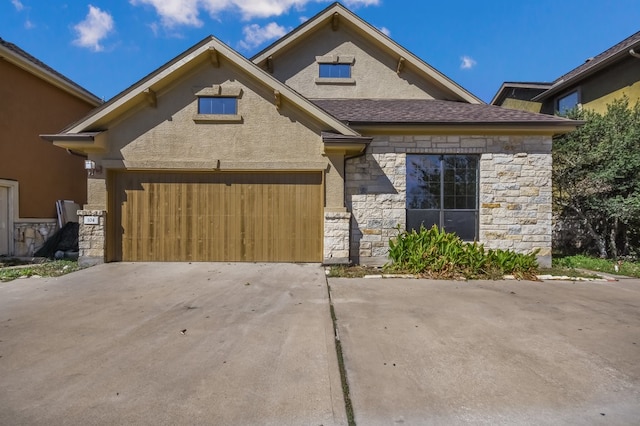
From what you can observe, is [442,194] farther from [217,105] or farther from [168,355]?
[168,355]

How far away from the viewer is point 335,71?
1124 centimetres

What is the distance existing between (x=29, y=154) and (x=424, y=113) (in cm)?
1184

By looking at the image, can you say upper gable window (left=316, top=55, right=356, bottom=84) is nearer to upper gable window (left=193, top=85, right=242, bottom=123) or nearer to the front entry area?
upper gable window (left=193, top=85, right=242, bottom=123)

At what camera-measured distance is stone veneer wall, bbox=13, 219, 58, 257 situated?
1020cm

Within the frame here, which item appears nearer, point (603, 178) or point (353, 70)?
point (603, 178)

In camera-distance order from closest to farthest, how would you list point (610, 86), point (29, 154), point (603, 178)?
point (603, 178)
point (29, 154)
point (610, 86)

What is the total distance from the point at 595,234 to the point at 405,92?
269 inches

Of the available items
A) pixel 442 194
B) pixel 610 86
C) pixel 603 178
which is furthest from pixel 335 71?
pixel 610 86

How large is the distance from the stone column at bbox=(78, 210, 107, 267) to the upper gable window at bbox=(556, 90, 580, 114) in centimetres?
1589

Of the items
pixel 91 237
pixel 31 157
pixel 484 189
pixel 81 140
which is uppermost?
pixel 31 157

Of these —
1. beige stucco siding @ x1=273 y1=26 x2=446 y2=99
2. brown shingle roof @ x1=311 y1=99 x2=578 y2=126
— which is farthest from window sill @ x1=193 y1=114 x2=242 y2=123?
beige stucco siding @ x1=273 y1=26 x2=446 y2=99

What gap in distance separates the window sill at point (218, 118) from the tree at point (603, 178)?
8549mm

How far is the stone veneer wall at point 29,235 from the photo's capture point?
33.4ft

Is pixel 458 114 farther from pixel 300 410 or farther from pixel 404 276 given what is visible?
pixel 300 410
